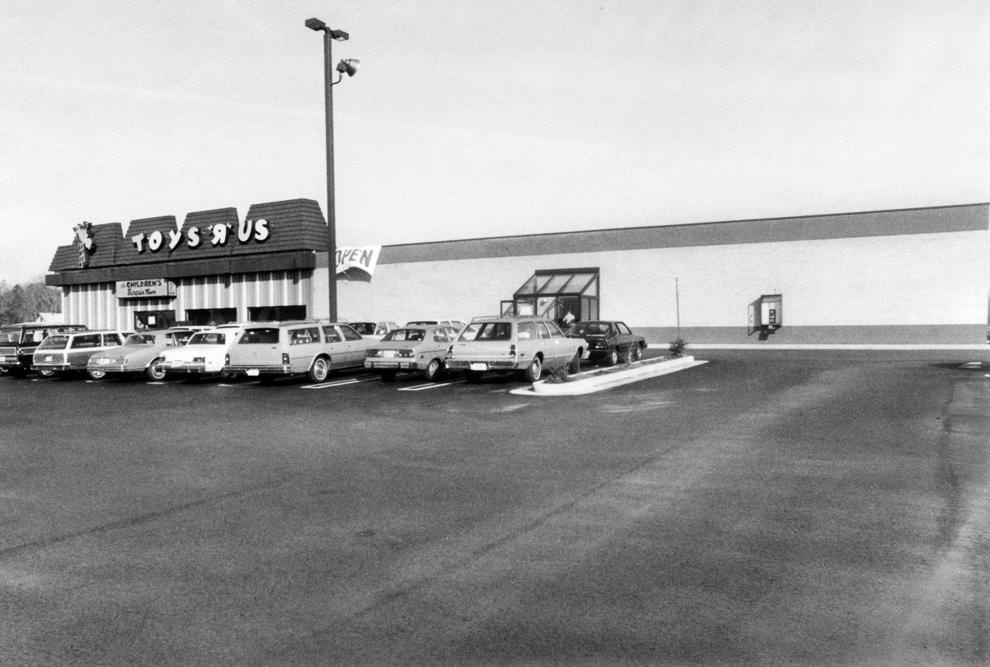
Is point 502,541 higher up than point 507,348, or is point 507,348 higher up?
point 507,348

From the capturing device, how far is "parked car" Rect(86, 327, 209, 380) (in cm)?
2127

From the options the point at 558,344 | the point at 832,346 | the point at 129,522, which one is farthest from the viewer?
the point at 832,346

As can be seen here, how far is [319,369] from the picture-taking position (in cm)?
1933

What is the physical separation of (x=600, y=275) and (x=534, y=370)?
20009mm

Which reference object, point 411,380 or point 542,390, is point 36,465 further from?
point 411,380

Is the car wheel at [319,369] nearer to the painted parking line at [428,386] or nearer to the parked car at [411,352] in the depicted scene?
the parked car at [411,352]

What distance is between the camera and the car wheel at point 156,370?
21125mm

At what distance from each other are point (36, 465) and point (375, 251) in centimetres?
3355

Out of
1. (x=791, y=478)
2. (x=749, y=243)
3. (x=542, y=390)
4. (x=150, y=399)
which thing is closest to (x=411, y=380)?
(x=542, y=390)

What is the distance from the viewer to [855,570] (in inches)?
197

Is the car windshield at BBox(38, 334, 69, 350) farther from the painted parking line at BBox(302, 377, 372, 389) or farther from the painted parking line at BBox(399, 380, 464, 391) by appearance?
the painted parking line at BBox(399, 380, 464, 391)

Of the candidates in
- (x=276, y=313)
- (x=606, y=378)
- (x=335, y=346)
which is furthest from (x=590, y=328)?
(x=276, y=313)

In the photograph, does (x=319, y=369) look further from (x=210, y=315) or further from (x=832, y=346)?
(x=210, y=315)

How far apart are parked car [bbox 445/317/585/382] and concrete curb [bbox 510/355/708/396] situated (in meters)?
0.88
